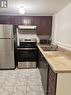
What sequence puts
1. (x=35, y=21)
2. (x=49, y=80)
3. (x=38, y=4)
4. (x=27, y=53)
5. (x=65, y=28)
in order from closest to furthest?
(x=49, y=80)
(x=38, y=4)
(x=65, y=28)
(x=27, y=53)
(x=35, y=21)

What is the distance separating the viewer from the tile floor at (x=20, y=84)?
8.59 ft

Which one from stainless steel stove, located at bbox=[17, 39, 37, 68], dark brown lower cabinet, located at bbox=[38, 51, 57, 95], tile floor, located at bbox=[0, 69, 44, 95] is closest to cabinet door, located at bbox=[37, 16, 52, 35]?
stainless steel stove, located at bbox=[17, 39, 37, 68]

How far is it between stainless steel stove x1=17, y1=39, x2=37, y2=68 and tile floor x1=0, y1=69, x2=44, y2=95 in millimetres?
643

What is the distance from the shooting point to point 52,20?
4523mm

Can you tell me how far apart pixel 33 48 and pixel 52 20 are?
1332 millimetres

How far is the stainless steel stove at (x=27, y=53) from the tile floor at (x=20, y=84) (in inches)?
25.3

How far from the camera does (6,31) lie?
398 centimetres

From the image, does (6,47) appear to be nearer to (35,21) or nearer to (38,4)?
(35,21)

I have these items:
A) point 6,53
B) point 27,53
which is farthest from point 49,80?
point 6,53

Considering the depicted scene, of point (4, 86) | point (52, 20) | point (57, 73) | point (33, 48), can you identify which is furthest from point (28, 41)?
point (57, 73)

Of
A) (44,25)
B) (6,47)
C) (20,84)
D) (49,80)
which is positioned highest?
(44,25)

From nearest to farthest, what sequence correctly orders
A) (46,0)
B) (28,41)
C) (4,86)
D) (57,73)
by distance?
1. (57,73)
2. (46,0)
3. (4,86)
4. (28,41)

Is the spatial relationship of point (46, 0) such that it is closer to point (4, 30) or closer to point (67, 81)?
point (67, 81)

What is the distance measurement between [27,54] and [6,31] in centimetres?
108
